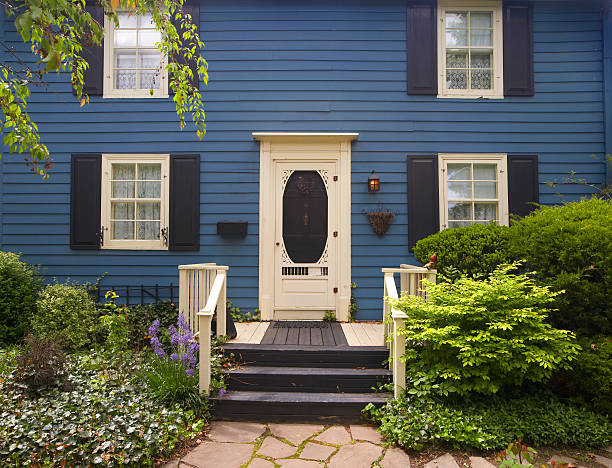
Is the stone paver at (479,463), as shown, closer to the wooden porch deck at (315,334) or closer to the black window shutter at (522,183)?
the wooden porch deck at (315,334)

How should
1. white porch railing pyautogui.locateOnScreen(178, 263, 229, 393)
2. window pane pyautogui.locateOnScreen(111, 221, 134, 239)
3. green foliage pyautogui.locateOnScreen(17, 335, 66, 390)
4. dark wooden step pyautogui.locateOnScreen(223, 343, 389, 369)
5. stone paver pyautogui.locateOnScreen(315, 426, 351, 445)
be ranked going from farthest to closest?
window pane pyautogui.locateOnScreen(111, 221, 134, 239), white porch railing pyautogui.locateOnScreen(178, 263, 229, 393), dark wooden step pyautogui.locateOnScreen(223, 343, 389, 369), green foliage pyautogui.locateOnScreen(17, 335, 66, 390), stone paver pyautogui.locateOnScreen(315, 426, 351, 445)

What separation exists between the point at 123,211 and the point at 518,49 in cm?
603

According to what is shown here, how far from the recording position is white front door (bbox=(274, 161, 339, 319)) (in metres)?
5.35

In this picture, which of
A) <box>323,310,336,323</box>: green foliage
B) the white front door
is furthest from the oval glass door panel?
<box>323,310,336,323</box>: green foliage

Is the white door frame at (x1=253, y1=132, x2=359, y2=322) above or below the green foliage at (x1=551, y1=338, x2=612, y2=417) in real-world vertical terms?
above

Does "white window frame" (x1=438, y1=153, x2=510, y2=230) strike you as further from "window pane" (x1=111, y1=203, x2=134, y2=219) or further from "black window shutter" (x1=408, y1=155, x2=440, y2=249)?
"window pane" (x1=111, y1=203, x2=134, y2=219)

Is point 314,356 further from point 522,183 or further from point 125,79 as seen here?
point 125,79

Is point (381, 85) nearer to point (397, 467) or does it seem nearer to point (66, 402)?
point (397, 467)

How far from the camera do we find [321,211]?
5422 mm

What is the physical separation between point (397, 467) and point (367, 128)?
4.17m

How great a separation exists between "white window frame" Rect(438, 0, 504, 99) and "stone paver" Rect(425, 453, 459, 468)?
4543 millimetres

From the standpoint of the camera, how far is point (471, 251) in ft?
13.9

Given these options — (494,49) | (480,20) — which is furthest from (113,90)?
(494,49)

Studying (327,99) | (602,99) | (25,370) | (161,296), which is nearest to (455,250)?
(327,99)
